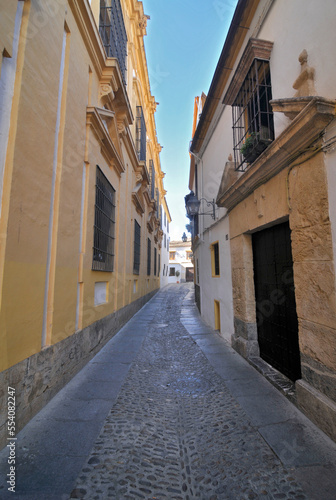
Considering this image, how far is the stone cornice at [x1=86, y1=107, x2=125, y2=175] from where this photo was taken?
3928 mm

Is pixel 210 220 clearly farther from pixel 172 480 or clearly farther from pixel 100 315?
pixel 172 480

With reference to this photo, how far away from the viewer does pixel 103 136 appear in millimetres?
4438

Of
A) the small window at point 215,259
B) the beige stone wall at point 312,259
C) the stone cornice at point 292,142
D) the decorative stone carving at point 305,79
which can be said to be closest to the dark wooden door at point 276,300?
the beige stone wall at point 312,259

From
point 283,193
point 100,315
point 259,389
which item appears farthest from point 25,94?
point 259,389

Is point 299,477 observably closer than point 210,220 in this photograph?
Yes

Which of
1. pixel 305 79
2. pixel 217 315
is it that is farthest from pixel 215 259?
pixel 305 79

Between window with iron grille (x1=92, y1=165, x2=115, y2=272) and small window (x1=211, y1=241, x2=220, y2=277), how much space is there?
247cm

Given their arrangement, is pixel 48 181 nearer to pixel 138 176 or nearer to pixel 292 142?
pixel 292 142

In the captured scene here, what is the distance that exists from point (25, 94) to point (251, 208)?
308 centimetres

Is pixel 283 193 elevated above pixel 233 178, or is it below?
below

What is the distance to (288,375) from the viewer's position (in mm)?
3109

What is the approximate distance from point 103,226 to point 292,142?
3.49 metres

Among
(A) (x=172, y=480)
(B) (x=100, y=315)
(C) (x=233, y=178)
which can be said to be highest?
(C) (x=233, y=178)

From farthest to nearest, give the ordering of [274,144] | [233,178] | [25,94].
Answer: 1. [233,178]
2. [274,144]
3. [25,94]
